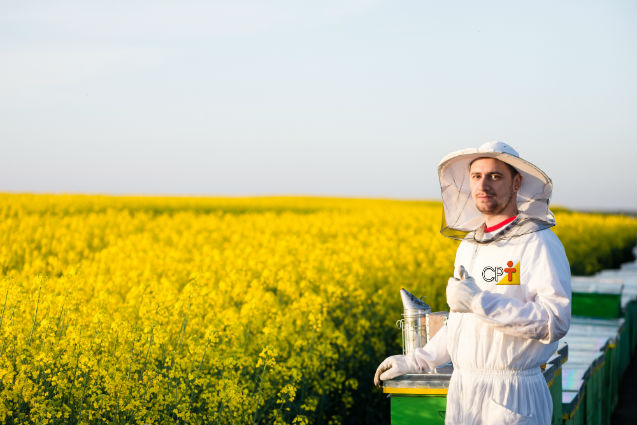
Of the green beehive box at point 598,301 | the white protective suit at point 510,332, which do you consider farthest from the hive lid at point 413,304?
the green beehive box at point 598,301

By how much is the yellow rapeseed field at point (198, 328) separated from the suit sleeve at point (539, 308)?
1.99 meters

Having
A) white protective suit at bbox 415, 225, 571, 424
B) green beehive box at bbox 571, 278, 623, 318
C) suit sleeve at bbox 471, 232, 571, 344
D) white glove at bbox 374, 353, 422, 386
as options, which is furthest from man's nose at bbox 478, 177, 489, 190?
green beehive box at bbox 571, 278, 623, 318

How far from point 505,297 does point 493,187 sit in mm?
499

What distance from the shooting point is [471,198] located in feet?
11.2

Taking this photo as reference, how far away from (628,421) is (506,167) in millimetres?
7215

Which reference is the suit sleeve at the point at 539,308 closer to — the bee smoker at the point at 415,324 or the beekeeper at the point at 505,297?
the beekeeper at the point at 505,297

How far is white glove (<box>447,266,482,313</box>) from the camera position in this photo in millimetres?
2844

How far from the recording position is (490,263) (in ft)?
10.1

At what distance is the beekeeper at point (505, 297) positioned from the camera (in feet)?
9.32

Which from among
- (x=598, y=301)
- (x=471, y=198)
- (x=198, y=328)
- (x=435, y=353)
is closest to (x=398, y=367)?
(x=435, y=353)

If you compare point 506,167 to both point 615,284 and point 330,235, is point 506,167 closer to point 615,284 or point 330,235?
point 615,284

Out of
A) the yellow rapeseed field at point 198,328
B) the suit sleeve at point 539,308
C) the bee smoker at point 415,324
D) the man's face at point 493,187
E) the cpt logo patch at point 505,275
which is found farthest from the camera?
the yellow rapeseed field at point 198,328

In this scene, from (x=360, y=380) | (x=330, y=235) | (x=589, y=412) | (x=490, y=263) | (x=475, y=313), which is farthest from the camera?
(x=330, y=235)

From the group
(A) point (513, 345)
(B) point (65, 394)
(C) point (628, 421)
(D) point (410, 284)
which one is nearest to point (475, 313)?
(A) point (513, 345)
